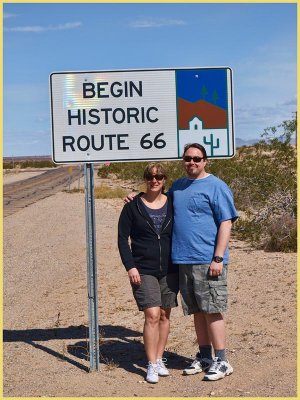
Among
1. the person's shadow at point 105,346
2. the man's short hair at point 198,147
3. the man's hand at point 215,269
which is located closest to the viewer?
the man's hand at point 215,269

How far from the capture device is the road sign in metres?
6.25

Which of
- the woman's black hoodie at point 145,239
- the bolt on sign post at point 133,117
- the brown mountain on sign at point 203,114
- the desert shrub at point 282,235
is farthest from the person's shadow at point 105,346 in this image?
the desert shrub at point 282,235

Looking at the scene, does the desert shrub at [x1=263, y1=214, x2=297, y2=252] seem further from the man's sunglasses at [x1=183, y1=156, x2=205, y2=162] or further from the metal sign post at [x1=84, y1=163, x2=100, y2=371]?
the man's sunglasses at [x1=183, y1=156, x2=205, y2=162]

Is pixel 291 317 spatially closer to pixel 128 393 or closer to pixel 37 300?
pixel 128 393

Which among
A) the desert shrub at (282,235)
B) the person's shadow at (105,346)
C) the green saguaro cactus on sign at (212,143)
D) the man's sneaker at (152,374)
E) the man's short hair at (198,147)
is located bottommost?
the person's shadow at (105,346)

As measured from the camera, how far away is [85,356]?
6.96m

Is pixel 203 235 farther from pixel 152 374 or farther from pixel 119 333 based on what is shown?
pixel 119 333

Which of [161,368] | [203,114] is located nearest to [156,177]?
[203,114]

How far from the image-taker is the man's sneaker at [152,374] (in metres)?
5.99

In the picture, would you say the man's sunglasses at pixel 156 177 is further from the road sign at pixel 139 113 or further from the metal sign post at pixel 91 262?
the metal sign post at pixel 91 262

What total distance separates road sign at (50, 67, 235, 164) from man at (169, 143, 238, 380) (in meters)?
0.46

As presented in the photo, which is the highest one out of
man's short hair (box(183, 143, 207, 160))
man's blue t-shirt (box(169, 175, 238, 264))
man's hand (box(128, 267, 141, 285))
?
man's short hair (box(183, 143, 207, 160))

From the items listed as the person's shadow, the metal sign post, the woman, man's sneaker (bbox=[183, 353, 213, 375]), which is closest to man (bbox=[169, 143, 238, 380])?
the woman

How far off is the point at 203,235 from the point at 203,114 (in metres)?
1.10
